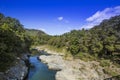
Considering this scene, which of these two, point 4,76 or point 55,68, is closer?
point 4,76

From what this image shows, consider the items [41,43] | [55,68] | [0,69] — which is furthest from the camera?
[41,43]

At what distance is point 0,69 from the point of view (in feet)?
77.3

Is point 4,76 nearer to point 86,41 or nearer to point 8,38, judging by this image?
point 8,38

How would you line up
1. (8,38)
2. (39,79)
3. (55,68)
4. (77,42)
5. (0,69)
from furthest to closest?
1. (77,42)
2. (55,68)
3. (39,79)
4. (8,38)
5. (0,69)

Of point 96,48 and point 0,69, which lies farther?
point 96,48

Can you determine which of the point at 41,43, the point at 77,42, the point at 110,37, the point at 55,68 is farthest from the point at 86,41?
the point at 41,43

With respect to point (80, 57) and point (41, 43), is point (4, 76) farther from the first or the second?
point (41, 43)

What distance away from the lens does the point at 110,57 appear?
5425cm

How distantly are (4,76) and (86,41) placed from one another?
42738mm

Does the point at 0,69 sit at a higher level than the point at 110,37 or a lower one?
lower

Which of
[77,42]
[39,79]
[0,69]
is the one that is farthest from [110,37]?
[0,69]

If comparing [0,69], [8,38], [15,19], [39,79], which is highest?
[15,19]

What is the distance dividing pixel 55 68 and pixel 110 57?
60.5 ft

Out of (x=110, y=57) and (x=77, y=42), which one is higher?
(x=77, y=42)
